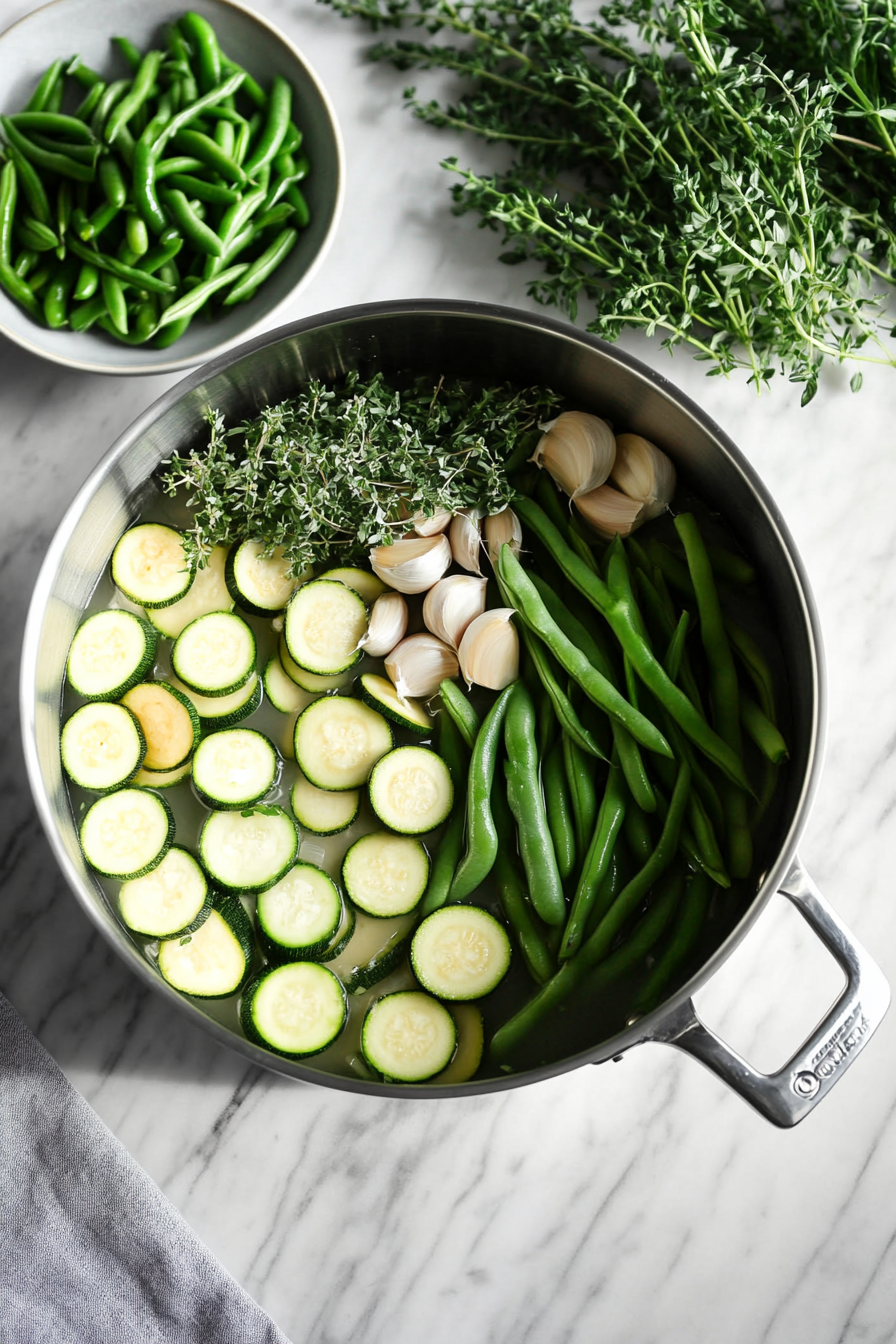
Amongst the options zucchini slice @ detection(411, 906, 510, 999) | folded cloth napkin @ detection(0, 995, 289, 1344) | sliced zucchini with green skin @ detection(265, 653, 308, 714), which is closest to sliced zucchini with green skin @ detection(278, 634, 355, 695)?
sliced zucchini with green skin @ detection(265, 653, 308, 714)

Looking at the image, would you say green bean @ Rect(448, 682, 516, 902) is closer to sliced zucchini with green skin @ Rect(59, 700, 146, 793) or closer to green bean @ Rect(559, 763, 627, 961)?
green bean @ Rect(559, 763, 627, 961)

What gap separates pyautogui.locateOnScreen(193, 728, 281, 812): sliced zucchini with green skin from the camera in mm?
1620

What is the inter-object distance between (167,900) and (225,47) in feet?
5.25

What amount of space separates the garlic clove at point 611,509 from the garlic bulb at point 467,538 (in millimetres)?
203

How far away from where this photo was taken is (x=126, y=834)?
61.9 inches

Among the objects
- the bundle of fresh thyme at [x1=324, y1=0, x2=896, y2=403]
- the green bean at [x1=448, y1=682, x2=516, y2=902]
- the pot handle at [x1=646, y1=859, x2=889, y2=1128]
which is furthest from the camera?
the green bean at [x1=448, y1=682, x2=516, y2=902]

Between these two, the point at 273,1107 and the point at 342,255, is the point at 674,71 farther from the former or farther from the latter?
the point at 273,1107

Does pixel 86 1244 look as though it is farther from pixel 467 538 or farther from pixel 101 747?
pixel 467 538

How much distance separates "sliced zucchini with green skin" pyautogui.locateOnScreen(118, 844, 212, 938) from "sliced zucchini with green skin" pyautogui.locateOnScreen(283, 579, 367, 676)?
42 cm

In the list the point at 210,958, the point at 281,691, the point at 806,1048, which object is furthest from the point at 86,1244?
the point at 806,1048

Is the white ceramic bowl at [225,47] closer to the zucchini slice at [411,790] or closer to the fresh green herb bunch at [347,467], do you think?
the fresh green herb bunch at [347,467]

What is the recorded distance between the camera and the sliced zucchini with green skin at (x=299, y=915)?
62.3 inches

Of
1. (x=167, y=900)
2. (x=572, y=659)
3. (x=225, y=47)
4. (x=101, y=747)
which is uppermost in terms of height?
(x=225, y=47)

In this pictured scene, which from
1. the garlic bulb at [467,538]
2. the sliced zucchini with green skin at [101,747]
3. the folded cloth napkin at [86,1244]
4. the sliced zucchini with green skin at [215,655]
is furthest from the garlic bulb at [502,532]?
the folded cloth napkin at [86,1244]
